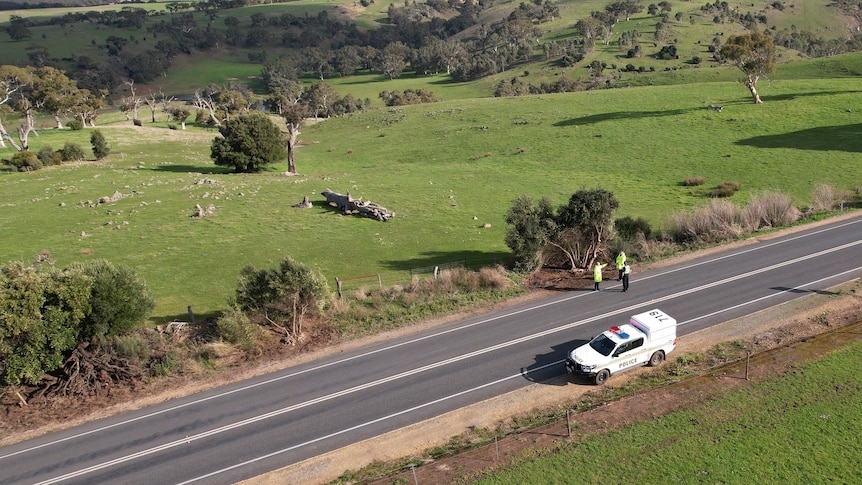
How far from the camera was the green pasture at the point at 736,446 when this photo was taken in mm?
18078

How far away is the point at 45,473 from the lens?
20859 mm

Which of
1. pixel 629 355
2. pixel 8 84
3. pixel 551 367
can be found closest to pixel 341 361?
pixel 551 367

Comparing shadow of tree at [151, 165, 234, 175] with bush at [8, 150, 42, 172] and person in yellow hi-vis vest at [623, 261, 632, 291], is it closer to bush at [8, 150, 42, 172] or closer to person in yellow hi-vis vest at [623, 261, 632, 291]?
bush at [8, 150, 42, 172]

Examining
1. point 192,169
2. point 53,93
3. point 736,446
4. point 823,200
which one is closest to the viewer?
point 736,446

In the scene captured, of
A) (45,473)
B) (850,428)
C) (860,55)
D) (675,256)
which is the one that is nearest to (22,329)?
(45,473)

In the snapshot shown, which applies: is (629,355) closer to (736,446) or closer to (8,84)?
(736,446)

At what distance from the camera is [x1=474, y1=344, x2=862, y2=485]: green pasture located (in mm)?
18078

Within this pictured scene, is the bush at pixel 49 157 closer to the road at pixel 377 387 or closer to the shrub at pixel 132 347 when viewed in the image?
the shrub at pixel 132 347

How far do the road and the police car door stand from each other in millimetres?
2760

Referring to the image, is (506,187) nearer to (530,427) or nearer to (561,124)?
(561,124)

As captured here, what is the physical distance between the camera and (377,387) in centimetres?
2495

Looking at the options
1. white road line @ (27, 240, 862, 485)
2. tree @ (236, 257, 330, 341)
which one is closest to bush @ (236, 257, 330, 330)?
tree @ (236, 257, 330, 341)

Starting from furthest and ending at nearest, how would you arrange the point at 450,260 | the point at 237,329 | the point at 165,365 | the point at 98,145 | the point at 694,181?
1. the point at 98,145
2. the point at 694,181
3. the point at 450,260
4. the point at 237,329
5. the point at 165,365

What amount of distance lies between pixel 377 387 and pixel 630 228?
80.9ft
